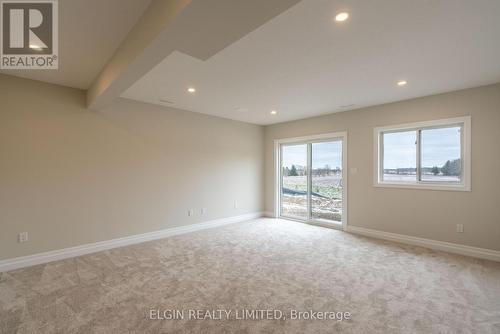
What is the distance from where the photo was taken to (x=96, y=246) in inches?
143

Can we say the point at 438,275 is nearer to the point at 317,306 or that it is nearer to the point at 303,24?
the point at 317,306

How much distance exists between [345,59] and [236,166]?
12.3ft

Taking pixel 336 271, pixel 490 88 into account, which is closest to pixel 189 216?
pixel 336 271

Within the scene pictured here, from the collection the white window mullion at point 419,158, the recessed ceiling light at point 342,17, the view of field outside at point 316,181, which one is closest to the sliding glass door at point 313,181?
the view of field outside at point 316,181

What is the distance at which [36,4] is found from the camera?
1817 millimetres

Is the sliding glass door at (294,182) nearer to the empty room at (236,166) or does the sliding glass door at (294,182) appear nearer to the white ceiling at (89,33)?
the empty room at (236,166)

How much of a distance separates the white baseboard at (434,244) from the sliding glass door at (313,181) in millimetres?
619

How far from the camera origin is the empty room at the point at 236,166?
6.29 ft

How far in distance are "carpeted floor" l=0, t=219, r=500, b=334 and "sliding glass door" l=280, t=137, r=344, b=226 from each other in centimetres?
152

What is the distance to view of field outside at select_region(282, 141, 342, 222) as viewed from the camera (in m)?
5.18

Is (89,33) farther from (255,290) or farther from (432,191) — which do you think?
(432,191)

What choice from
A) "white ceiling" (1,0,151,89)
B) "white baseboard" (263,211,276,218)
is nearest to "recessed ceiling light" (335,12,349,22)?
"white ceiling" (1,0,151,89)

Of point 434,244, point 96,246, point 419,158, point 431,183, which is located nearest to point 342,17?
point 419,158

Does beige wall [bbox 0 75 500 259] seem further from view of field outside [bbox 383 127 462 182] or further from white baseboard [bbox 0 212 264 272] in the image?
view of field outside [bbox 383 127 462 182]
